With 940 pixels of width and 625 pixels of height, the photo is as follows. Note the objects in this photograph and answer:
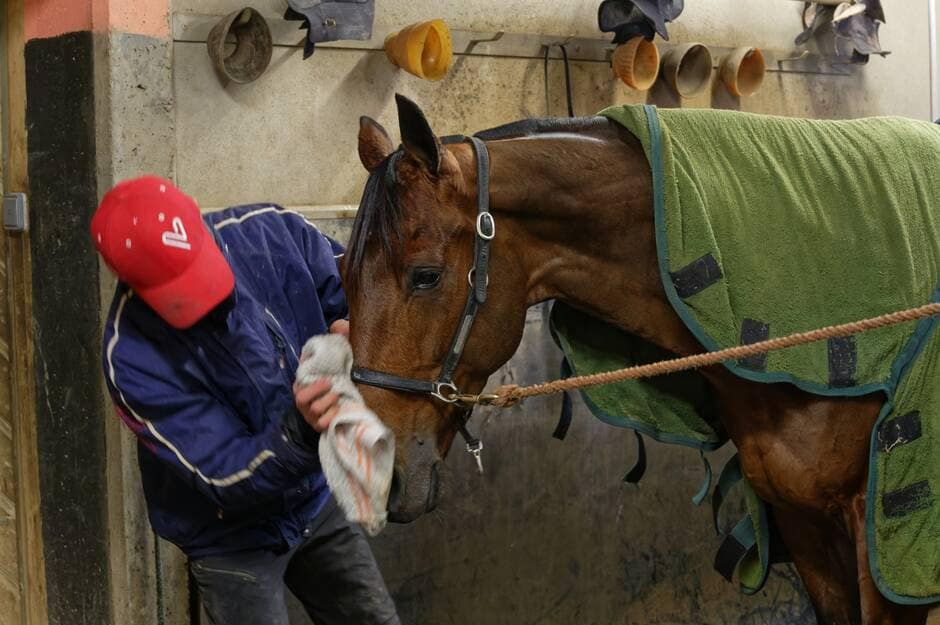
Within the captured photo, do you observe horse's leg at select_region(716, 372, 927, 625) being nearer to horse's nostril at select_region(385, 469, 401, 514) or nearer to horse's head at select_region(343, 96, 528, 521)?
horse's head at select_region(343, 96, 528, 521)

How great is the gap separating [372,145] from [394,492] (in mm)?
644

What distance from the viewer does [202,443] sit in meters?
2.02

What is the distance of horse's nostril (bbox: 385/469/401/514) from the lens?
1823 millimetres

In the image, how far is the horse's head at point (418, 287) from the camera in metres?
1.79

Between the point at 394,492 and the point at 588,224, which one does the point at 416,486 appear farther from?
the point at 588,224

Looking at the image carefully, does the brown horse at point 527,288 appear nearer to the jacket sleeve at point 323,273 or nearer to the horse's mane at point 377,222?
the horse's mane at point 377,222

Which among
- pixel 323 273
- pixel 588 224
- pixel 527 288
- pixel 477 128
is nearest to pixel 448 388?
pixel 527 288

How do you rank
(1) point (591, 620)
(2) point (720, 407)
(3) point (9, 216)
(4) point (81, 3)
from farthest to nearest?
(1) point (591, 620) < (3) point (9, 216) < (4) point (81, 3) < (2) point (720, 407)

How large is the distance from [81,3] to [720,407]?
5.82 ft

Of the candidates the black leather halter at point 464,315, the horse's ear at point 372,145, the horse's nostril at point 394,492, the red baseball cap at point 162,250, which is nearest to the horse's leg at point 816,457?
the black leather halter at point 464,315

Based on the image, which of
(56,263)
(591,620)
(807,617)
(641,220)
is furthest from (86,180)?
(807,617)

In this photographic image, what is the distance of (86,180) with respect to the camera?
260 cm

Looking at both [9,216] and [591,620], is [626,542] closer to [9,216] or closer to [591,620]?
[591,620]

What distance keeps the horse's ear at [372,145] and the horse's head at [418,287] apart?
12 cm
